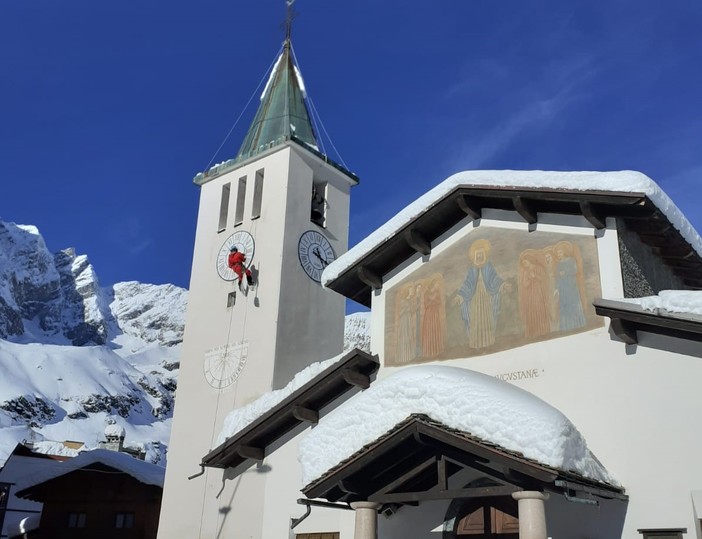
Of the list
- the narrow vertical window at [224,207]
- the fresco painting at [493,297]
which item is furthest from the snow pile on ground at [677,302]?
the narrow vertical window at [224,207]

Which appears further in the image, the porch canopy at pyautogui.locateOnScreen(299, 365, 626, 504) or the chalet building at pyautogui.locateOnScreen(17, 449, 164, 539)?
the chalet building at pyautogui.locateOnScreen(17, 449, 164, 539)

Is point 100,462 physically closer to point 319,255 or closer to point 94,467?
point 94,467

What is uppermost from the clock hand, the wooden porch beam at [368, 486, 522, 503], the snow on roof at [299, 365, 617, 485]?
the clock hand

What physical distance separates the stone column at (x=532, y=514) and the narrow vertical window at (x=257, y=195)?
13.2 metres

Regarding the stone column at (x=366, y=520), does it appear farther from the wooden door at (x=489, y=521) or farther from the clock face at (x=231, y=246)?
the clock face at (x=231, y=246)

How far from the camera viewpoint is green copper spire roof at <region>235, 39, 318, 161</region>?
21.8 metres

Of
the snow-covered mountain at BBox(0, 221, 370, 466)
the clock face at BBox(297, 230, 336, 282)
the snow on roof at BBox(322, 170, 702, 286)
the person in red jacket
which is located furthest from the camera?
the snow-covered mountain at BBox(0, 221, 370, 466)

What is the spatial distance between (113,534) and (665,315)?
67.9 ft

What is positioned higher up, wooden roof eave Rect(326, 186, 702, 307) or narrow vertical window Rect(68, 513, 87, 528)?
wooden roof eave Rect(326, 186, 702, 307)

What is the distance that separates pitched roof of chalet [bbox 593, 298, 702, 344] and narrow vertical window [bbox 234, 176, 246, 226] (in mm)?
12698

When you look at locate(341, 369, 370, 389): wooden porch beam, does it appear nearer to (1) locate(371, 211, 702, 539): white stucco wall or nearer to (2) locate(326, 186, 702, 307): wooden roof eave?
(2) locate(326, 186, 702, 307): wooden roof eave

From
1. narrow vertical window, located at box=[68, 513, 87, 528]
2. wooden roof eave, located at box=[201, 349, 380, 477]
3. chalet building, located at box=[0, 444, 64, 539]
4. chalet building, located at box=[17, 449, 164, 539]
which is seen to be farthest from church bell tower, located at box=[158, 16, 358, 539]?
chalet building, located at box=[0, 444, 64, 539]

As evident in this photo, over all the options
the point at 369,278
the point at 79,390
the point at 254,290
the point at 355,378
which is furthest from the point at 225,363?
the point at 79,390

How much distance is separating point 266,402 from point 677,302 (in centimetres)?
712
